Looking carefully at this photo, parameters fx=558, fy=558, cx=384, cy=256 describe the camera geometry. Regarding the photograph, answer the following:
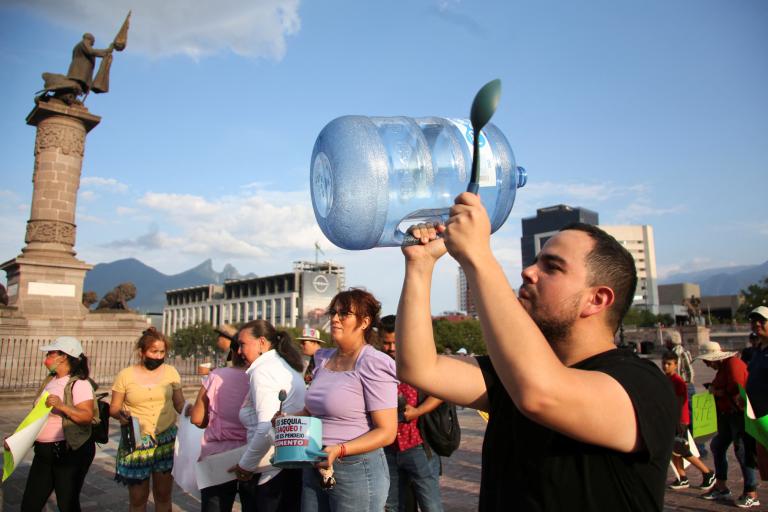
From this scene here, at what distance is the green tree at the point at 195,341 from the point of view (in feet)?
158

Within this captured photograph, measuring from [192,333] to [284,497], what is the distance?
5204 cm

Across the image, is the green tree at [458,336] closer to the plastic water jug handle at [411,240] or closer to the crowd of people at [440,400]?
the crowd of people at [440,400]

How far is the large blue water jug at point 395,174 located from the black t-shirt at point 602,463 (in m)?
1.14

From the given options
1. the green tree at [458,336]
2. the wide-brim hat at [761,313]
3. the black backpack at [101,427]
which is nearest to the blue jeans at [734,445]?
the wide-brim hat at [761,313]

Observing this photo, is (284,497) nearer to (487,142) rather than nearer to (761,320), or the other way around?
(487,142)

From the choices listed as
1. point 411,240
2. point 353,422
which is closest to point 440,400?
point 353,422

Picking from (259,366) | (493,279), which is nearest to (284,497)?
(259,366)

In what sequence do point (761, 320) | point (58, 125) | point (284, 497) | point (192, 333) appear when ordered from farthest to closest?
point (192, 333) < point (58, 125) < point (761, 320) < point (284, 497)

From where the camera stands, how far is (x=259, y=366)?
162 inches

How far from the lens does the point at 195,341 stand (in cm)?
5091

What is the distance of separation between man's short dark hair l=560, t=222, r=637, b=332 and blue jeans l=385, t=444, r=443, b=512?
10.3 feet

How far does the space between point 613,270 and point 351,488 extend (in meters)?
2.21

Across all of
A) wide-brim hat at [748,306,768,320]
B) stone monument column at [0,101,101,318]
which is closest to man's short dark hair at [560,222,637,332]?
wide-brim hat at [748,306,768,320]

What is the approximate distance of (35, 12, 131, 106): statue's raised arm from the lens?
18.7m
